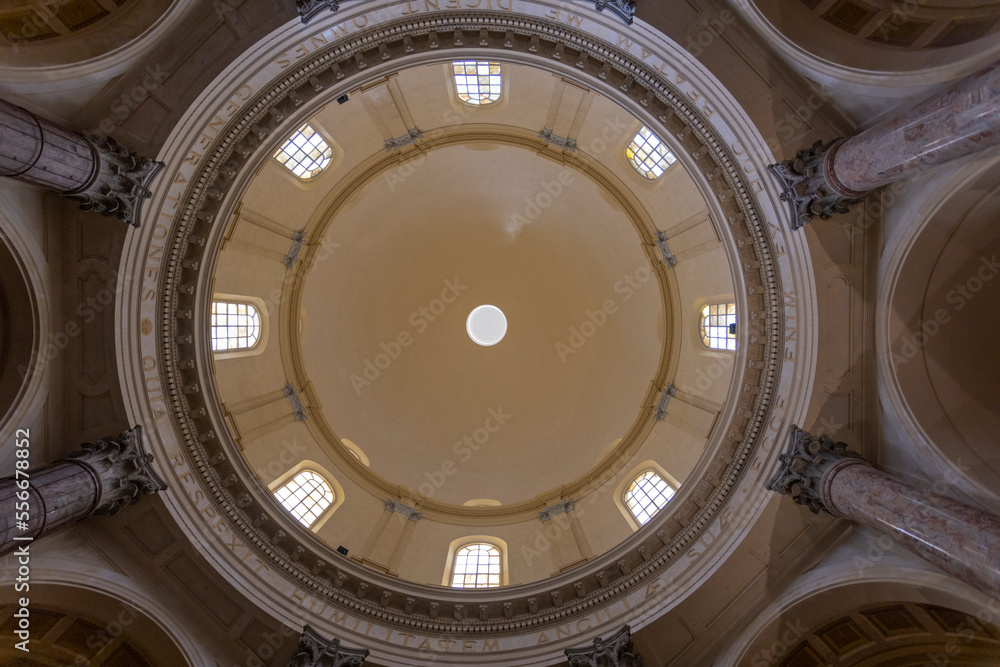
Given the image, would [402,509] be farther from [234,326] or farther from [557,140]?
[557,140]

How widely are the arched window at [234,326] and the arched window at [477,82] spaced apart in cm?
1093

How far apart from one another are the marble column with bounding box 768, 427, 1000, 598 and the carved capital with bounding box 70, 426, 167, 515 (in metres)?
15.7

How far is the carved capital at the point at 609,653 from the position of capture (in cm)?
1505

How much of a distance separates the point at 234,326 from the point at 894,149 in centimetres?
1952

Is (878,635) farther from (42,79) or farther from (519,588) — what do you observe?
(42,79)

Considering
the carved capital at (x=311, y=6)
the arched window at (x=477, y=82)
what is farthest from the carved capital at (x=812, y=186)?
the carved capital at (x=311, y=6)

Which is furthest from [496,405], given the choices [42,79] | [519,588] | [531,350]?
[42,79]

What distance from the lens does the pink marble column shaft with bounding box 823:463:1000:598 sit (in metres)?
9.45

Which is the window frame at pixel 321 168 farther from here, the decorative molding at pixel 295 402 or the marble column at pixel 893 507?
the marble column at pixel 893 507

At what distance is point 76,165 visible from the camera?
11.9 meters

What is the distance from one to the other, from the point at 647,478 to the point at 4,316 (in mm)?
19868

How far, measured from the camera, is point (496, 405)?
91.8ft

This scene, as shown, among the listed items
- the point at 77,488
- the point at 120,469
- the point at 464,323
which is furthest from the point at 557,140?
the point at 77,488

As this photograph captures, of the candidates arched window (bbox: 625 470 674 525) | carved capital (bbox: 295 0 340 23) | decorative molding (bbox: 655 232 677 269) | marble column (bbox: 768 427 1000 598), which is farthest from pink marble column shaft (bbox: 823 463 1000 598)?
carved capital (bbox: 295 0 340 23)
